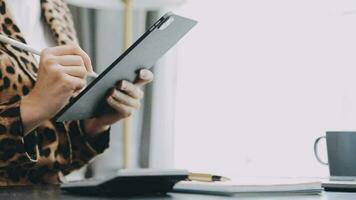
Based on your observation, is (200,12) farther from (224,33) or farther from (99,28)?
(99,28)

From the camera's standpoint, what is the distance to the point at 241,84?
202 centimetres

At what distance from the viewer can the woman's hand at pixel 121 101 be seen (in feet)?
4.07

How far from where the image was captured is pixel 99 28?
217cm

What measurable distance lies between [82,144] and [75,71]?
316mm

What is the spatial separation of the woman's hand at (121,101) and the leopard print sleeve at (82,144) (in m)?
0.02

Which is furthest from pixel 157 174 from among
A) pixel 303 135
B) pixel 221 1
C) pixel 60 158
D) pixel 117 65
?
pixel 221 1

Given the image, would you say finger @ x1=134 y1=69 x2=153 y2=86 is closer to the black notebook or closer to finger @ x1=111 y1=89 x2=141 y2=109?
finger @ x1=111 y1=89 x2=141 y2=109

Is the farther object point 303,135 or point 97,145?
point 303,135

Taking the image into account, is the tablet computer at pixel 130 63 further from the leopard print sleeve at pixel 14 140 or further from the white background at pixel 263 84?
the white background at pixel 263 84

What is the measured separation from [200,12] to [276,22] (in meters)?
0.30

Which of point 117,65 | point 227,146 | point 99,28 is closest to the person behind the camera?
point 117,65

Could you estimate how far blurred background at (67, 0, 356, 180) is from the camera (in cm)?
189

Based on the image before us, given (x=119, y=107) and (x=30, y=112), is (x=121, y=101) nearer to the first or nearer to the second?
(x=119, y=107)

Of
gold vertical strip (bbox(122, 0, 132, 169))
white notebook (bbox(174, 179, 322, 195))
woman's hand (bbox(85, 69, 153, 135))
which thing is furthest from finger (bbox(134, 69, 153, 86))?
gold vertical strip (bbox(122, 0, 132, 169))
